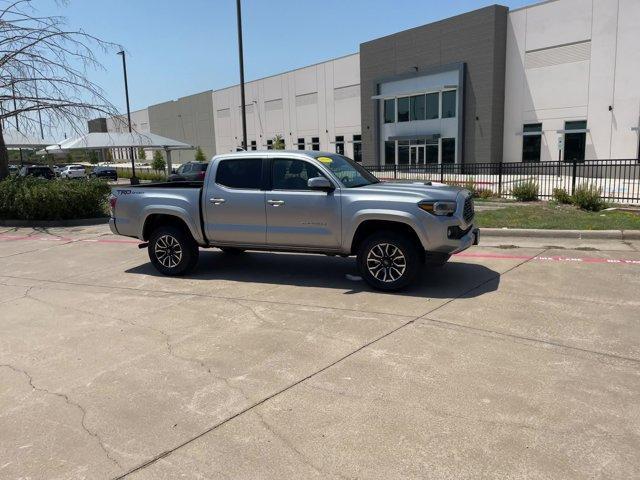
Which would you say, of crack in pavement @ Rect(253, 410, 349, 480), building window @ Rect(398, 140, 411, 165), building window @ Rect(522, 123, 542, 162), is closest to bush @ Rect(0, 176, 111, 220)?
crack in pavement @ Rect(253, 410, 349, 480)

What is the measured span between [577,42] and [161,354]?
3282cm

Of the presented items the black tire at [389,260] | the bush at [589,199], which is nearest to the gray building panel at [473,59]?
the bush at [589,199]

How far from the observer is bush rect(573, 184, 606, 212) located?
12.9 m

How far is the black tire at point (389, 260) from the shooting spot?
6312 millimetres

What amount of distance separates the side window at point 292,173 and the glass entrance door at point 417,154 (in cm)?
3380

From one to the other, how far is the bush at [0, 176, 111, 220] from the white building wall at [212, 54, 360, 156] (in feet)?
112

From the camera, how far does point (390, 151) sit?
4262cm

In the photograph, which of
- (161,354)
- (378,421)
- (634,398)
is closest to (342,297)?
(161,354)

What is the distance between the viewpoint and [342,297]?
6.38m

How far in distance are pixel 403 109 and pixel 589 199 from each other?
2928 cm

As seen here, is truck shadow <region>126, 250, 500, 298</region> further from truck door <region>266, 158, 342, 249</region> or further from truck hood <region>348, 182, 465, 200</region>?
truck hood <region>348, 182, 465, 200</region>

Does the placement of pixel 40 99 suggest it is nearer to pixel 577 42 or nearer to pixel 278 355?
pixel 278 355

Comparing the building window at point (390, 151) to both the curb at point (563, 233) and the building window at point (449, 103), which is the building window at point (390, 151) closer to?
the building window at point (449, 103)

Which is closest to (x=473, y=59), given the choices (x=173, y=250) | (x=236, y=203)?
(x=236, y=203)
